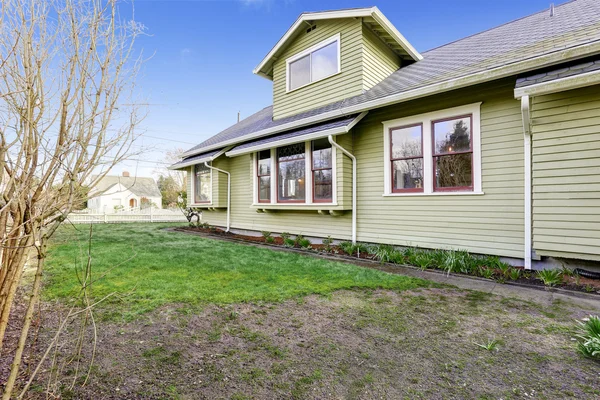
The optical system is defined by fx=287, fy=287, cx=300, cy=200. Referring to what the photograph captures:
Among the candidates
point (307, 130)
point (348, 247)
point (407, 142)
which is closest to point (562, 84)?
point (407, 142)

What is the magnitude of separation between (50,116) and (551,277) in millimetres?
5884

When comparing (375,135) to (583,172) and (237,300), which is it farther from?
(237,300)

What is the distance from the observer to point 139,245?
25.7 ft

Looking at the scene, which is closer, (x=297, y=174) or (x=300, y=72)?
(x=297, y=174)

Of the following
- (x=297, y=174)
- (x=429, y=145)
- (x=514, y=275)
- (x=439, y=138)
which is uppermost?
(x=439, y=138)

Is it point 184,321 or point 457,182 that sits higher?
point 457,182

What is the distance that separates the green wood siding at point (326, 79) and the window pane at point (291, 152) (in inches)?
49.0

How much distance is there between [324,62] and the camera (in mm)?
8289

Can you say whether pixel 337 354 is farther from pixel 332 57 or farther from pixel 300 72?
pixel 300 72

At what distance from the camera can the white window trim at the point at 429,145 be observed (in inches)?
A: 211

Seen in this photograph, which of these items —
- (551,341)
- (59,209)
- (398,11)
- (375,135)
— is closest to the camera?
(59,209)

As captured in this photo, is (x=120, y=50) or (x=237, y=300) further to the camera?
(x=237, y=300)

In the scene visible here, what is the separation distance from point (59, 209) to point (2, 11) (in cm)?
98

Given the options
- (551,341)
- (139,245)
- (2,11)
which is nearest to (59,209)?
(2,11)
